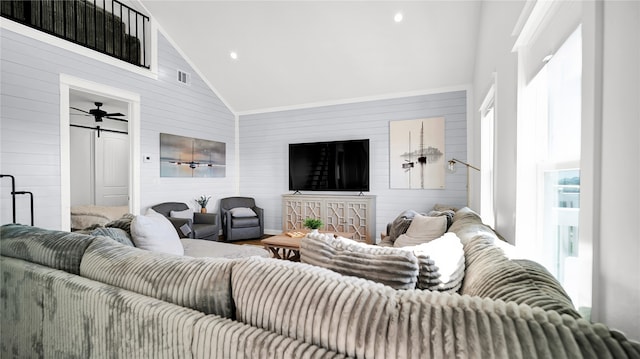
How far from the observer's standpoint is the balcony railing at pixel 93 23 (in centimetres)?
334

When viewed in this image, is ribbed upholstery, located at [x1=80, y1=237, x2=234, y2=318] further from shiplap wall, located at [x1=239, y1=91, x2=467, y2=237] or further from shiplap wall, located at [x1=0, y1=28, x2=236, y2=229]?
shiplap wall, located at [x1=239, y1=91, x2=467, y2=237]

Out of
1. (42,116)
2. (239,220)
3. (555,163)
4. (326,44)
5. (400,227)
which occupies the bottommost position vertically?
(239,220)

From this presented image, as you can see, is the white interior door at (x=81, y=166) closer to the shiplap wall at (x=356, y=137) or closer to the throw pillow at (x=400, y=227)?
the shiplap wall at (x=356, y=137)

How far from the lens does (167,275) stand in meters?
1.05

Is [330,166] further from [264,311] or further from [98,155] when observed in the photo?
[98,155]

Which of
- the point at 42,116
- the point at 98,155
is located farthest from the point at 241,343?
the point at 98,155

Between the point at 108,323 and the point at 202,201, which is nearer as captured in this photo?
the point at 108,323

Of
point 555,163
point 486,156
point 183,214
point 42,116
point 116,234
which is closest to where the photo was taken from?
point 555,163

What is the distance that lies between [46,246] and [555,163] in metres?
2.55

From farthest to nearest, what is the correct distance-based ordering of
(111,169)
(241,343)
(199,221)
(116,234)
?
(111,169)
(199,221)
(116,234)
(241,343)

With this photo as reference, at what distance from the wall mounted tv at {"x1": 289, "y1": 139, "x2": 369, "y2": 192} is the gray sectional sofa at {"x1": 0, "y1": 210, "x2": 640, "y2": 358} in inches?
152

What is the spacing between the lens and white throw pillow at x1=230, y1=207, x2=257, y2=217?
530cm

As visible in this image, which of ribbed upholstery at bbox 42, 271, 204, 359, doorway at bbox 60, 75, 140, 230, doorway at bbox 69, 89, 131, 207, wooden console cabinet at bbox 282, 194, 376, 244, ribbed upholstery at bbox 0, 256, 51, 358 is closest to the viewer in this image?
ribbed upholstery at bbox 42, 271, 204, 359

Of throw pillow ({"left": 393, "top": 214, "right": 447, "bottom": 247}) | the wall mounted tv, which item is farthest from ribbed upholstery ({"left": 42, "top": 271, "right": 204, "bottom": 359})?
the wall mounted tv
